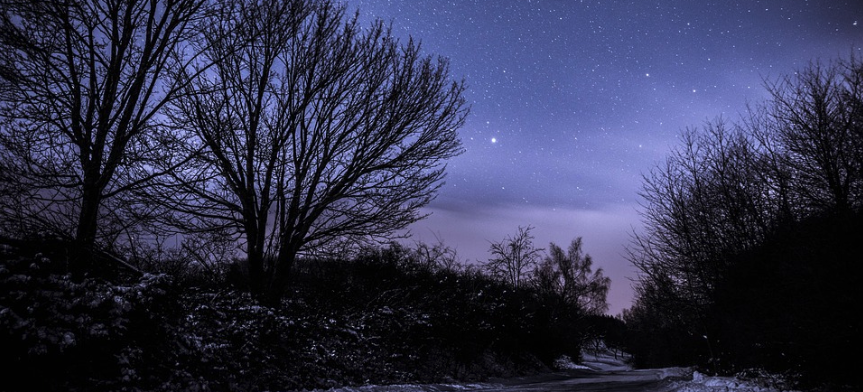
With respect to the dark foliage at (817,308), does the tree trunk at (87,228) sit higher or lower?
higher

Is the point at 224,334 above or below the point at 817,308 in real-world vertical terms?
below

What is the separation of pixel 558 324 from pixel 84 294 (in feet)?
71.8

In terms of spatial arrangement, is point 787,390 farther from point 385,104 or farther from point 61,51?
point 61,51

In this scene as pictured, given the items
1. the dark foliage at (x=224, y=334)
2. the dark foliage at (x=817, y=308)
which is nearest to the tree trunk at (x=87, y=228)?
the dark foliage at (x=224, y=334)

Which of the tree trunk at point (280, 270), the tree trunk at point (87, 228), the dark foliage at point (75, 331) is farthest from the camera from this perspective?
the tree trunk at point (280, 270)

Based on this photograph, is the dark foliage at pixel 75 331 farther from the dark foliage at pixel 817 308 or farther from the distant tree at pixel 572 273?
the distant tree at pixel 572 273

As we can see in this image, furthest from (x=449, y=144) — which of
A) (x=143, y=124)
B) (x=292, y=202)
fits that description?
(x=143, y=124)

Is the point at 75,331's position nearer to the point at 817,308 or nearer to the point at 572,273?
the point at 817,308

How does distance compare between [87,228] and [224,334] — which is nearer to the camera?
[87,228]

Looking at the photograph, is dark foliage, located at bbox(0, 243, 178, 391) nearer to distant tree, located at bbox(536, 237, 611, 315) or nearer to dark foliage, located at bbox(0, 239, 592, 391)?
dark foliage, located at bbox(0, 239, 592, 391)

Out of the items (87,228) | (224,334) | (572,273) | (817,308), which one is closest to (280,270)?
(224,334)

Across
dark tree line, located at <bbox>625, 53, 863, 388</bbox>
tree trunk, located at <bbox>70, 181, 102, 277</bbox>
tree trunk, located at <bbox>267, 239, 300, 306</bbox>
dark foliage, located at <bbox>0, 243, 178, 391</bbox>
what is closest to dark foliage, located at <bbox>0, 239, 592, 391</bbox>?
dark foliage, located at <bbox>0, 243, 178, 391</bbox>

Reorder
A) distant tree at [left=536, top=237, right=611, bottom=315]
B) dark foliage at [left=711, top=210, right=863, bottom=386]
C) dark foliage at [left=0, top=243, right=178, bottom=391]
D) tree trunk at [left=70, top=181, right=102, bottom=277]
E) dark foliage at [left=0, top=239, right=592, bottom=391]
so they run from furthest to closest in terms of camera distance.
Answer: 1. distant tree at [left=536, top=237, right=611, bottom=315]
2. dark foliage at [left=711, top=210, right=863, bottom=386]
3. tree trunk at [left=70, top=181, right=102, bottom=277]
4. dark foliage at [left=0, top=239, right=592, bottom=391]
5. dark foliage at [left=0, top=243, right=178, bottom=391]

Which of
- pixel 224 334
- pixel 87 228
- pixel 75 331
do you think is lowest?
pixel 224 334
